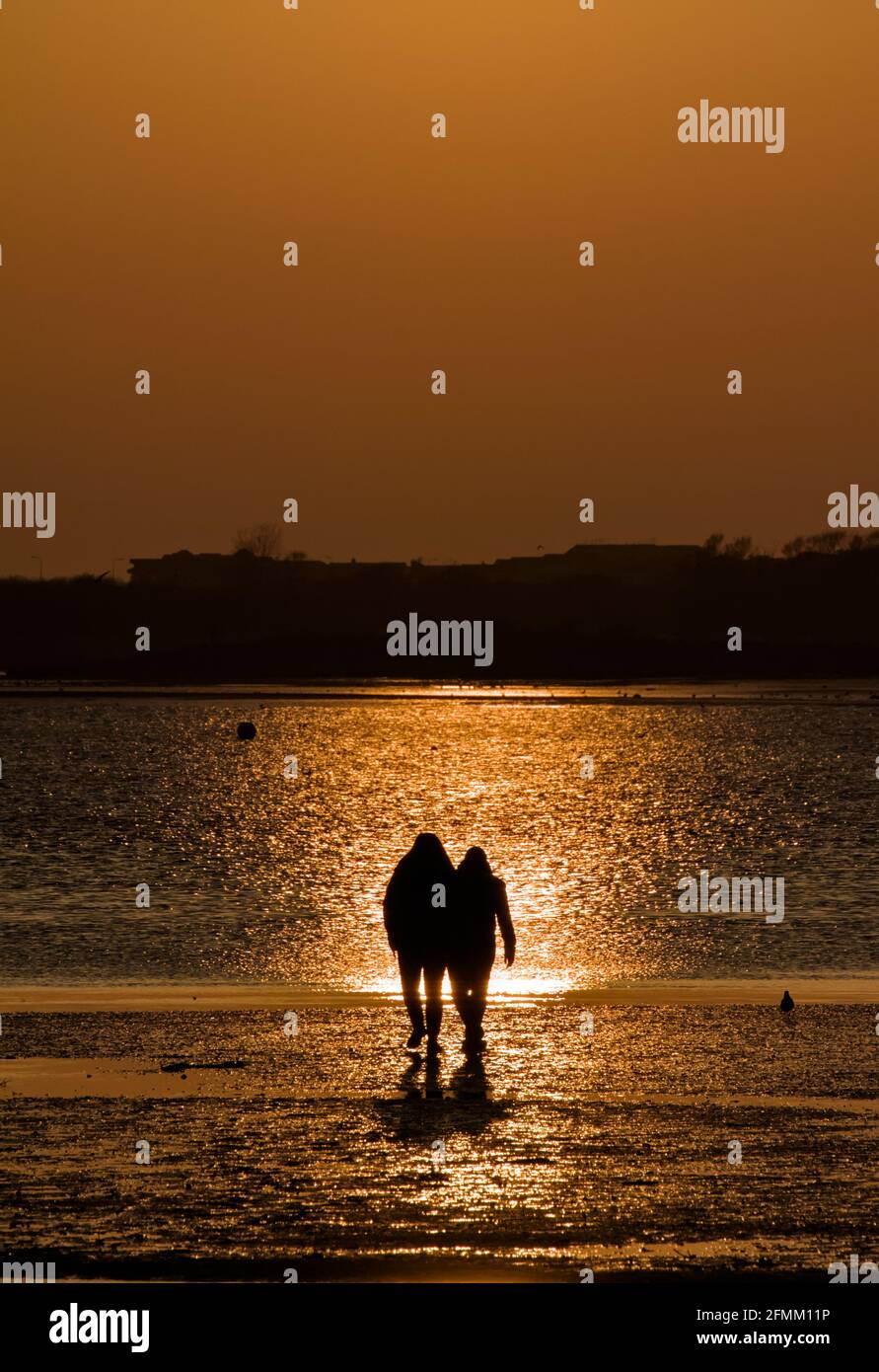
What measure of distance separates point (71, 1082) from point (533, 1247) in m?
5.88

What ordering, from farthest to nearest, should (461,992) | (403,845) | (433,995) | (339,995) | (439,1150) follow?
(403,845) < (339,995) < (461,992) < (433,995) < (439,1150)

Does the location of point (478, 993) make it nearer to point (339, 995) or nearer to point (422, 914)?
point (422, 914)

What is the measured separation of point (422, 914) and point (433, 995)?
2.20 feet

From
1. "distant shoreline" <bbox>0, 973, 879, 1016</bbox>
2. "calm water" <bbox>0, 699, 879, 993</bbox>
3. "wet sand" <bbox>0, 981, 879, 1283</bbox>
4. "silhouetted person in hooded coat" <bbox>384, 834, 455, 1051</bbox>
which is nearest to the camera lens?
"wet sand" <bbox>0, 981, 879, 1283</bbox>

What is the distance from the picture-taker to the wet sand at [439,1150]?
10961 millimetres

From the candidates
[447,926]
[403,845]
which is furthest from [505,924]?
[403,845]

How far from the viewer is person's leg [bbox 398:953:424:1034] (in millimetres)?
18062

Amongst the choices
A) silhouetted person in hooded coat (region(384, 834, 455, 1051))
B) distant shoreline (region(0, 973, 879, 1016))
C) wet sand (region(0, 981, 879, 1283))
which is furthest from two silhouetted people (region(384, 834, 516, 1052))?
distant shoreline (region(0, 973, 879, 1016))

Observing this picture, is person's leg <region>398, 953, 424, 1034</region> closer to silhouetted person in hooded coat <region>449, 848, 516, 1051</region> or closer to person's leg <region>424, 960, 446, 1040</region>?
person's leg <region>424, 960, 446, 1040</region>

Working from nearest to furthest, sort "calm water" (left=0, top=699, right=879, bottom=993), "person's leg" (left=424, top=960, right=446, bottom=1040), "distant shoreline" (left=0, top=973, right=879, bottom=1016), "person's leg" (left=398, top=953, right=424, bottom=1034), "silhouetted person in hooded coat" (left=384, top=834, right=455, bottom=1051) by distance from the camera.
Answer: "person's leg" (left=424, top=960, right=446, bottom=1040)
"silhouetted person in hooded coat" (left=384, top=834, right=455, bottom=1051)
"person's leg" (left=398, top=953, right=424, bottom=1034)
"distant shoreline" (left=0, top=973, right=879, bottom=1016)
"calm water" (left=0, top=699, right=879, bottom=993)

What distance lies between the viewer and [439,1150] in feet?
44.2

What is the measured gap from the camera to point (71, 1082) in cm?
A: 1591

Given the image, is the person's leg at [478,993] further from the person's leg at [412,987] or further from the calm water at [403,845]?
the calm water at [403,845]

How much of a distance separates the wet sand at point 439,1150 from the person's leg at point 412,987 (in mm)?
372
